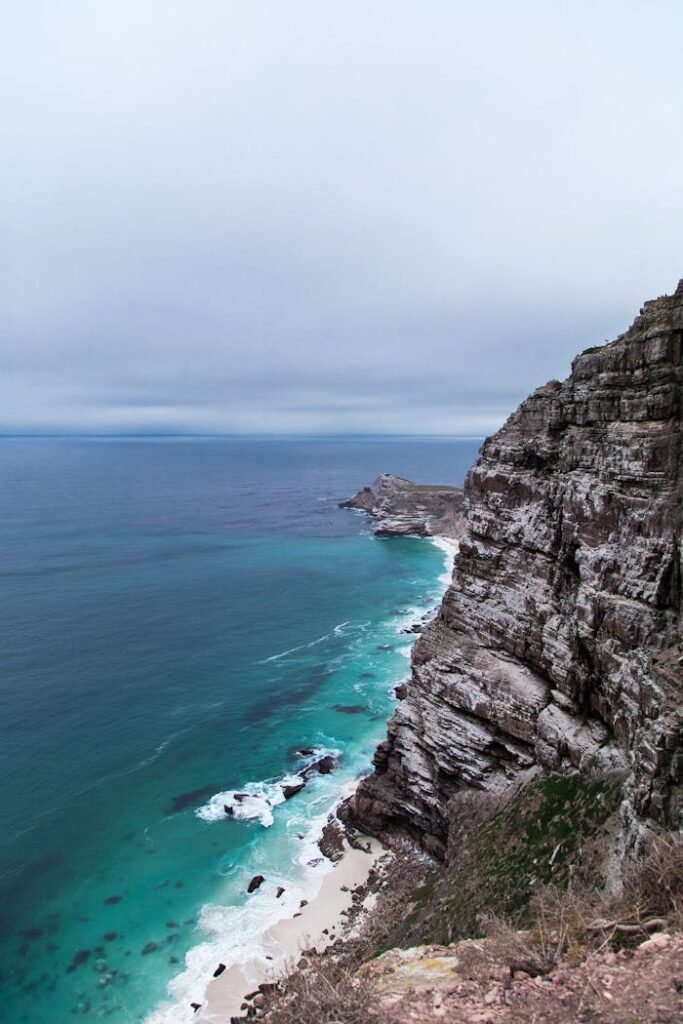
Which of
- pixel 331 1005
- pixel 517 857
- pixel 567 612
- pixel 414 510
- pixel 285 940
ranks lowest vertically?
pixel 285 940

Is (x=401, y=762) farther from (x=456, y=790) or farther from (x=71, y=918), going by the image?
(x=71, y=918)

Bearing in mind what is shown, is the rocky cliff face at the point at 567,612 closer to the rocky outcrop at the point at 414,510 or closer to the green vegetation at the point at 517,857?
the green vegetation at the point at 517,857

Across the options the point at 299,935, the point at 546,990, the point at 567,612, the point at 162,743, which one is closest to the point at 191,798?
the point at 162,743

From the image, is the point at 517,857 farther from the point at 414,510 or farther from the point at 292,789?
the point at 414,510

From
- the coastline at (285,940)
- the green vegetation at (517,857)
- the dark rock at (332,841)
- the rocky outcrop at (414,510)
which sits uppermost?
the rocky outcrop at (414,510)

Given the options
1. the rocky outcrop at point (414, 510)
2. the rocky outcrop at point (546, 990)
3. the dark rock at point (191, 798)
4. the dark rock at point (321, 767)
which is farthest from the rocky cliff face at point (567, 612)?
the rocky outcrop at point (414, 510)

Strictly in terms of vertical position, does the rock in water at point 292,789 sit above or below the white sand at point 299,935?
above

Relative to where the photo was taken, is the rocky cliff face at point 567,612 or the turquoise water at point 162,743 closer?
the rocky cliff face at point 567,612
